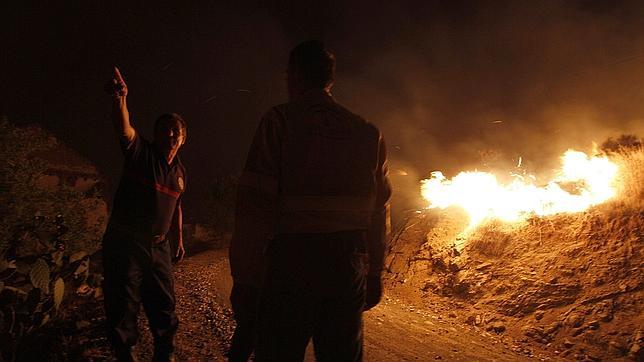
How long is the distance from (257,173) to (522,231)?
639cm

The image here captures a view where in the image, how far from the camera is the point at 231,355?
10.8ft

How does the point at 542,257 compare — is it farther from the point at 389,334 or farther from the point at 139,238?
the point at 139,238

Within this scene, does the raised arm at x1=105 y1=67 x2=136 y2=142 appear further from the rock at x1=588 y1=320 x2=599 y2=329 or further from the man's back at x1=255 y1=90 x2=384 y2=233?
the rock at x1=588 y1=320 x2=599 y2=329

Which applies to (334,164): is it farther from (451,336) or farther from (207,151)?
(207,151)

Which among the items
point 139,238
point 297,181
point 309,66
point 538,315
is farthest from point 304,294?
point 538,315

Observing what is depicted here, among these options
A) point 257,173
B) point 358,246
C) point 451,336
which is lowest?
point 451,336

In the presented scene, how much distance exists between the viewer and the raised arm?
285 centimetres

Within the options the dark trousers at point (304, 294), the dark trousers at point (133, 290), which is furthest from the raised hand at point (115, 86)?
the dark trousers at point (304, 294)

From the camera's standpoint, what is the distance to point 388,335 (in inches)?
194

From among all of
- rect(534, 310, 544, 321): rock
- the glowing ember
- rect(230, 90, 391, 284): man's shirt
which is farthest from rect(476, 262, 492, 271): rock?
rect(230, 90, 391, 284): man's shirt

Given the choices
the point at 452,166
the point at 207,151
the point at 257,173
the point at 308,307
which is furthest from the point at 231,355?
the point at 207,151

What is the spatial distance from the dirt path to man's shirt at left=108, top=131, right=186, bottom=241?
4.11 feet

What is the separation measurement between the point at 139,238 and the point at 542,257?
5.75 meters

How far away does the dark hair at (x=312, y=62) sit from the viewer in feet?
6.57
